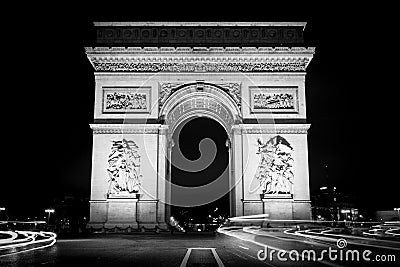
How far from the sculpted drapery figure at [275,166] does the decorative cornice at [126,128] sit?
631cm

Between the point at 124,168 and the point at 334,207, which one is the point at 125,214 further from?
the point at 334,207

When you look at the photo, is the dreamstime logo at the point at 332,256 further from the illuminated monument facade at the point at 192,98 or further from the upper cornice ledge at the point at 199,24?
the upper cornice ledge at the point at 199,24

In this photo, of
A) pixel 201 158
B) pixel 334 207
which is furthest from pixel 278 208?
pixel 334 207

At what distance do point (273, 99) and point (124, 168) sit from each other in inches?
392

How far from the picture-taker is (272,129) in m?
31.4

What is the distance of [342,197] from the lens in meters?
82.0

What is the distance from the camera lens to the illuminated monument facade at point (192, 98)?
3042 cm

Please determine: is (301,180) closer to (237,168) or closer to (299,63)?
(237,168)

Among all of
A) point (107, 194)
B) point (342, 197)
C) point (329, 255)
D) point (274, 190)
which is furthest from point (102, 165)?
point (342, 197)

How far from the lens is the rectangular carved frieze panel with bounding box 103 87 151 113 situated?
3181 centimetres

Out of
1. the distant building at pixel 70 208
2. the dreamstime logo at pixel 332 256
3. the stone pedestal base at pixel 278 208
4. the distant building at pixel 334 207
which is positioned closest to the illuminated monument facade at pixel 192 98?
the stone pedestal base at pixel 278 208

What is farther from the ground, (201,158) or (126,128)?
(201,158)
